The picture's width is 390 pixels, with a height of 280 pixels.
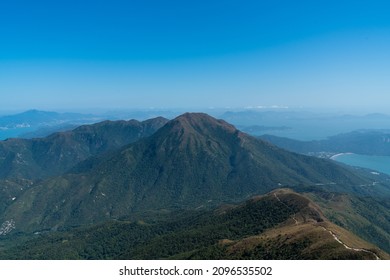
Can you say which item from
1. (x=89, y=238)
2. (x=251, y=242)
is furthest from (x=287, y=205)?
(x=89, y=238)

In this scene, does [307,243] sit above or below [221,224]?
above

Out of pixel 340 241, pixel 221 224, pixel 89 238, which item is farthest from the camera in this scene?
pixel 89 238

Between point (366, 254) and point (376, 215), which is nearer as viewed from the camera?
point (366, 254)

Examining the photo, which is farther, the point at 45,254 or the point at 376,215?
the point at 376,215

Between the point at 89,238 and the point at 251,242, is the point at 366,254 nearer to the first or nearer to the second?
the point at 251,242

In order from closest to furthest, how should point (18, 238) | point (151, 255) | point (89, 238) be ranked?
1. point (151, 255)
2. point (89, 238)
3. point (18, 238)
